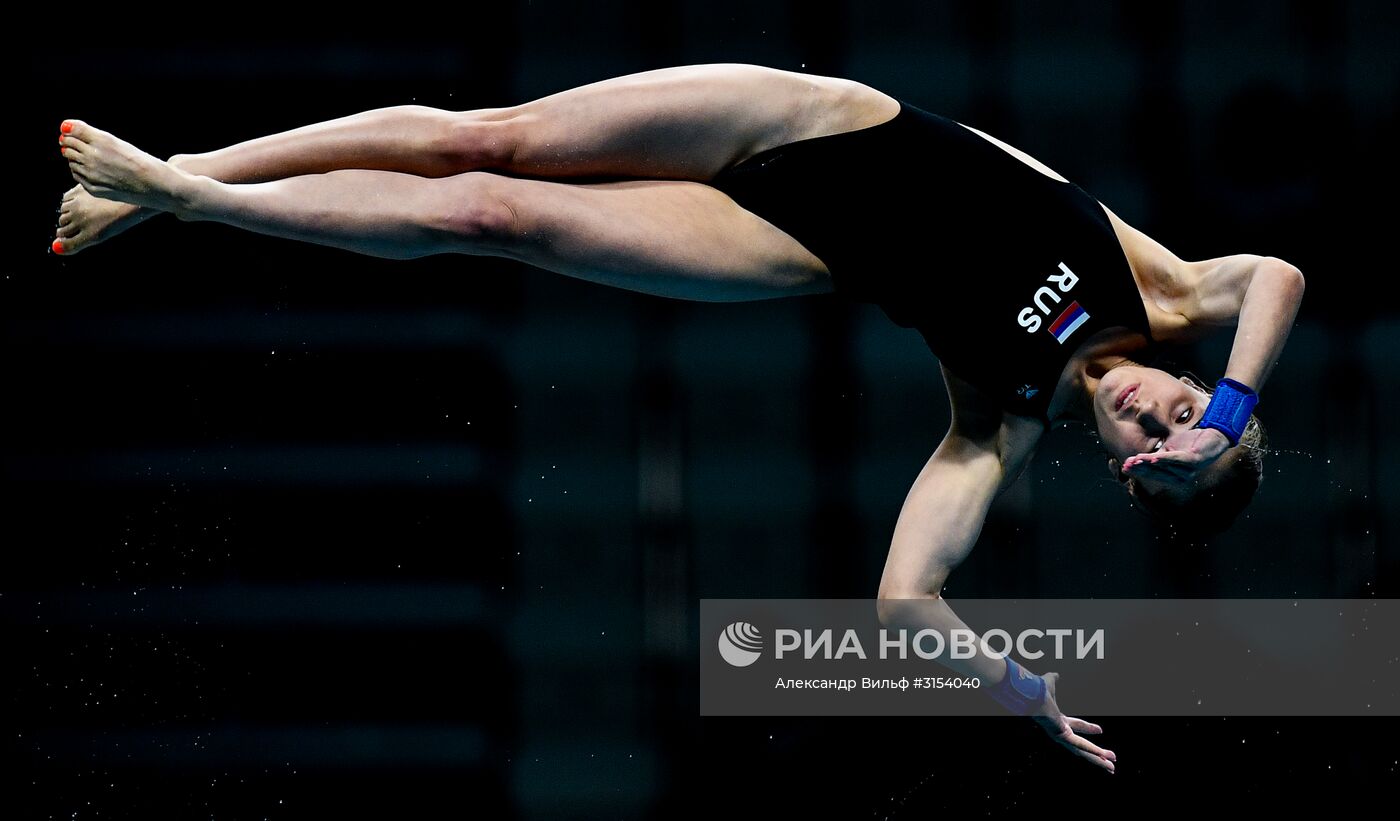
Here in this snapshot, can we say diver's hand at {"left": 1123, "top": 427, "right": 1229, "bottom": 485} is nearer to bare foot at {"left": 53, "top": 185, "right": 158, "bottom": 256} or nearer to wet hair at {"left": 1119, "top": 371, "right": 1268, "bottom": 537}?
wet hair at {"left": 1119, "top": 371, "right": 1268, "bottom": 537}

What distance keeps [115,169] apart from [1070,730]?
1.95m

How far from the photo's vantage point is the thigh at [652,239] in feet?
8.30

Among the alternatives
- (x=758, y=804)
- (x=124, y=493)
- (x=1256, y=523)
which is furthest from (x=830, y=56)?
(x=124, y=493)

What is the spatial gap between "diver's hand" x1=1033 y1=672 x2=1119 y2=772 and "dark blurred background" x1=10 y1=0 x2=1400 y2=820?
112 cm

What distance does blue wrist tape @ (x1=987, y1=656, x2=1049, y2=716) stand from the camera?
2.82 m

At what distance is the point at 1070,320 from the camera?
2648 mm

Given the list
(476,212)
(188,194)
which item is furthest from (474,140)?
(188,194)

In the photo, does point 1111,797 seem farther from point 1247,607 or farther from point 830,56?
point 830,56

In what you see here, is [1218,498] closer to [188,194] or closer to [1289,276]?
[1289,276]

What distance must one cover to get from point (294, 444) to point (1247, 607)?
8.34 feet

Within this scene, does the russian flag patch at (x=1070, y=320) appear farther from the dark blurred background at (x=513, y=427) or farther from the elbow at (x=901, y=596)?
the dark blurred background at (x=513, y=427)

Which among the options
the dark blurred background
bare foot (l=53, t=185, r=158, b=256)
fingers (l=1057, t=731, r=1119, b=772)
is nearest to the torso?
fingers (l=1057, t=731, r=1119, b=772)

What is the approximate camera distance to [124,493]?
4.00 meters

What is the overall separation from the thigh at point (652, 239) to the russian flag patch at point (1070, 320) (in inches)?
16.9
